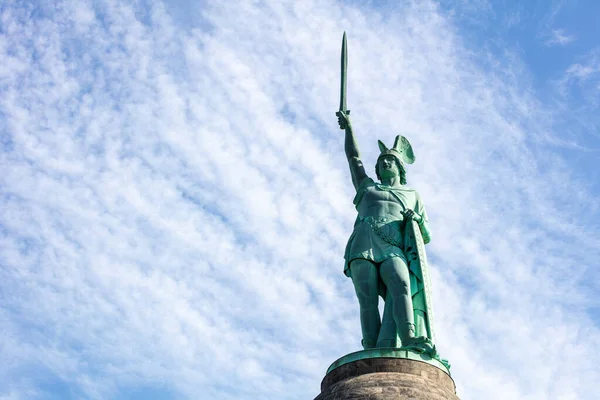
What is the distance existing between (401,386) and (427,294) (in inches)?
91.1

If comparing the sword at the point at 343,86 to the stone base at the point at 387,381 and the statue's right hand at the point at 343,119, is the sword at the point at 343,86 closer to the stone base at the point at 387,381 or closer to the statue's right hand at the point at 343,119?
the statue's right hand at the point at 343,119

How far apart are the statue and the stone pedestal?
13.2 inches

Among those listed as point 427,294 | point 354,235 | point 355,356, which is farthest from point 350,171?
point 355,356

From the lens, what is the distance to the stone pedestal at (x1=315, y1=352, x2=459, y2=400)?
1017 cm

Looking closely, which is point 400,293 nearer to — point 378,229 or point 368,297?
point 368,297

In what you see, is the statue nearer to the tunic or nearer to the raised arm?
the tunic

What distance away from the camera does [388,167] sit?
546 inches

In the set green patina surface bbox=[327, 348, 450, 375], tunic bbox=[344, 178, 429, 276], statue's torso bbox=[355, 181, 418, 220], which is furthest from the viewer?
statue's torso bbox=[355, 181, 418, 220]

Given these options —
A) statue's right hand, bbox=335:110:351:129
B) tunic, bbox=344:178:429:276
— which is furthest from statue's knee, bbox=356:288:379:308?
statue's right hand, bbox=335:110:351:129

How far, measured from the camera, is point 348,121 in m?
14.9

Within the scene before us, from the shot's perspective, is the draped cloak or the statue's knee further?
the statue's knee

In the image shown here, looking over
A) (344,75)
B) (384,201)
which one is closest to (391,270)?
(384,201)

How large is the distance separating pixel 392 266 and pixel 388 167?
7.76ft

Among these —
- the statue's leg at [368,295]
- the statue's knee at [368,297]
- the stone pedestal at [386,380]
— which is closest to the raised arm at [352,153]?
the statue's leg at [368,295]
